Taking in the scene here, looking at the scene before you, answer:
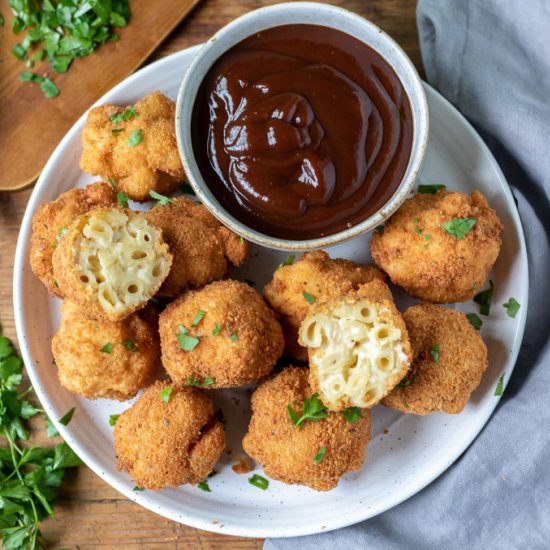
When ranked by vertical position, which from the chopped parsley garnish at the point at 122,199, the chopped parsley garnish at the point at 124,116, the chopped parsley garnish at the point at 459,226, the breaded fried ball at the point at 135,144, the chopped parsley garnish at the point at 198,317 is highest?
the chopped parsley garnish at the point at 124,116

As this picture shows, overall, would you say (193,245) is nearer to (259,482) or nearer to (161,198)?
(161,198)

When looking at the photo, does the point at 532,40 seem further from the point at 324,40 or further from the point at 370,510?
the point at 370,510

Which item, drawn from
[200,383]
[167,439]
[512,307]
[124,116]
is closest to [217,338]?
[200,383]

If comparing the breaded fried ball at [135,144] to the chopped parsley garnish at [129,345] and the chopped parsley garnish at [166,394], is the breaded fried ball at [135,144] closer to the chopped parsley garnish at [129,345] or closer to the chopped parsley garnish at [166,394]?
the chopped parsley garnish at [129,345]

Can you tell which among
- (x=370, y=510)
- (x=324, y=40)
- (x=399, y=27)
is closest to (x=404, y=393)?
(x=370, y=510)

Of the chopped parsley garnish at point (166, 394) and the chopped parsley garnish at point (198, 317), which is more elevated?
the chopped parsley garnish at point (198, 317)

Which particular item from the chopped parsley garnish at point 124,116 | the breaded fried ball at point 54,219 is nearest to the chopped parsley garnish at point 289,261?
the breaded fried ball at point 54,219

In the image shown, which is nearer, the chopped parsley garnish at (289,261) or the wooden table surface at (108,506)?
the chopped parsley garnish at (289,261)

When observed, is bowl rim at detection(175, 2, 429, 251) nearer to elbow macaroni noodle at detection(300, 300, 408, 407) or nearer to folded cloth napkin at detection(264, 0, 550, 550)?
elbow macaroni noodle at detection(300, 300, 408, 407)
